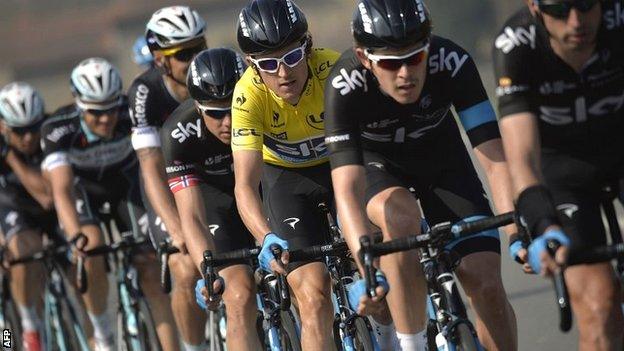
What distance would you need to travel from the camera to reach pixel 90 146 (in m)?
10.7

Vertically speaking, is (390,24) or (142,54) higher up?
(142,54)

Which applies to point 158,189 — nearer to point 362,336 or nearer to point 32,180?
point 362,336

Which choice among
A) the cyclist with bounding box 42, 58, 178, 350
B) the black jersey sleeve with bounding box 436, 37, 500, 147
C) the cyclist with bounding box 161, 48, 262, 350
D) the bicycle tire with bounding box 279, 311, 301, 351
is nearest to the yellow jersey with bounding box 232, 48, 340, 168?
the cyclist with bounding box 161, 48, 262, 350

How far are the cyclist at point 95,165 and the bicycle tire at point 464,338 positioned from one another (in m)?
4.70

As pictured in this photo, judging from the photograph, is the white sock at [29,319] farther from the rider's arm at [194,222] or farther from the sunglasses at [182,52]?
the rider's arm at [194,222]

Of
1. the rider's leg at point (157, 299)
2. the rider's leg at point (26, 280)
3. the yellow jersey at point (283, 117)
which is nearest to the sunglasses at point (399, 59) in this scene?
the yellow jersey at point (283, 117)

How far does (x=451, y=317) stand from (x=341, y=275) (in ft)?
4.77

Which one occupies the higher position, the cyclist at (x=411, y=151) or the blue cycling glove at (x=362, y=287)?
the cyclist at (x=411, y=151)

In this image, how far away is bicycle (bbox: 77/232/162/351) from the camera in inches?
376

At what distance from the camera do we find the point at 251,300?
7.87 metres

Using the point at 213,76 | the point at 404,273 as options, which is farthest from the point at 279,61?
the point at 404,273

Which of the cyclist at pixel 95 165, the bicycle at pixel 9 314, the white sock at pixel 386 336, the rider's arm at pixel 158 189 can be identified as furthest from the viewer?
the bicycle at pixel 9 314

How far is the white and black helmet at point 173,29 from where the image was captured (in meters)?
9.50

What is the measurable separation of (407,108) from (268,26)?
101 cm
